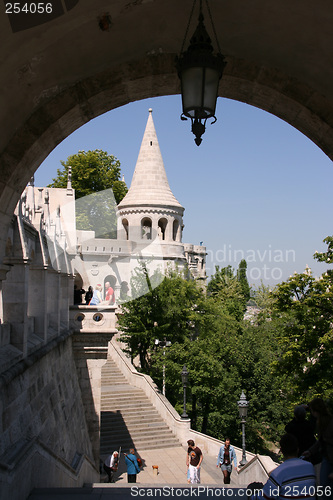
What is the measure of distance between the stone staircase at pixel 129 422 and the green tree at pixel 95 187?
68.0 ft

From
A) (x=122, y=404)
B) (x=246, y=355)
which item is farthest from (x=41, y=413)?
(x=246, y=355)

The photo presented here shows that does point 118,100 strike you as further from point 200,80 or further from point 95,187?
point 95,187

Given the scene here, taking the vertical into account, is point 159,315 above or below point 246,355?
above

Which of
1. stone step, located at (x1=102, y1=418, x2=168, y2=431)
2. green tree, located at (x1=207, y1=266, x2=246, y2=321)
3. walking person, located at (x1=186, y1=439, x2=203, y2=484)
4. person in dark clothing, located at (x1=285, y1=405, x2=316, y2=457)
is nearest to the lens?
person in dark clothing, located at (x1=285, y1=405, x2=316, y2=457)

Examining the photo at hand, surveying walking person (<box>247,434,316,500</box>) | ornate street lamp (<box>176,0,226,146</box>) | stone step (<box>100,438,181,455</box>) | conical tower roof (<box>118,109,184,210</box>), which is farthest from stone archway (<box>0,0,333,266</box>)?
conical tower roof (<box>118,109,184,210</box>)

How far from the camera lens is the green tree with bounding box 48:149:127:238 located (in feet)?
142

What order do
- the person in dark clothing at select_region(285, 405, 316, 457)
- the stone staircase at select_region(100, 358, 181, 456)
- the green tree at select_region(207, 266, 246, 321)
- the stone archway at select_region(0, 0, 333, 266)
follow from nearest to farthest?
the stone archway at select_region(0, 0, 333, 266) → the person in dark clothing at select_region(285, 405, 316, 457) → the stone staircase at select_region(100, 358, 181, 456) → the green tree at select_region(207, 266, 246, 321)

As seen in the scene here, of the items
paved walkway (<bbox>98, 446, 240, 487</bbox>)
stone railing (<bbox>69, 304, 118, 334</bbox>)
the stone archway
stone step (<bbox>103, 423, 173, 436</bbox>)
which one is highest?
the stone archway

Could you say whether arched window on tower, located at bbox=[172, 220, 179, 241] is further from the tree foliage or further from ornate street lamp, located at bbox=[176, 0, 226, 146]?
ornate street lamp, located at bbox=[176, 0, 226, 146]

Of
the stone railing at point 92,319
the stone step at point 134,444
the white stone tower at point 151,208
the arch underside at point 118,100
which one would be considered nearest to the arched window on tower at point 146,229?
the white stone tower at point 151,208

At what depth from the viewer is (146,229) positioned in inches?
1757

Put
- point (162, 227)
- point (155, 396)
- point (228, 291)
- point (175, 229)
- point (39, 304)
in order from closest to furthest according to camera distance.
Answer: point (39, 304) → point (155, 396) → point (162, 227) → point (175, 229) → point (228, 291)

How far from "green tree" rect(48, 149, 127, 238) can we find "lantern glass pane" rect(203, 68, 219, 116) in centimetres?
3916

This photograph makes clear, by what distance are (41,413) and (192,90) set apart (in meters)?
6.50
